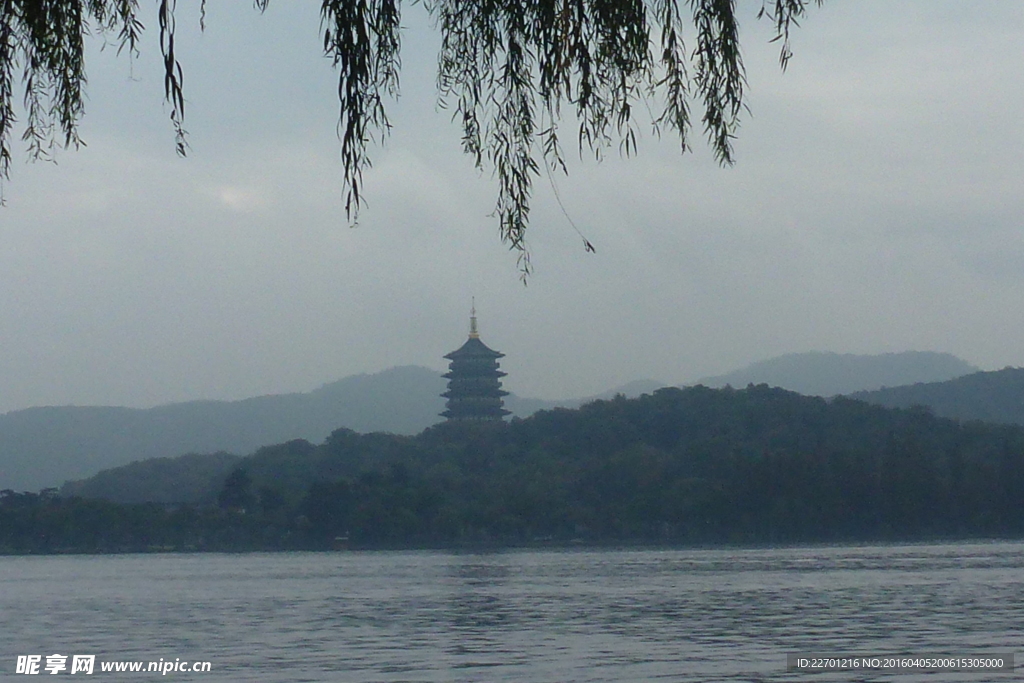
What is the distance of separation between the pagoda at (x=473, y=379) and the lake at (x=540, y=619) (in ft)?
178

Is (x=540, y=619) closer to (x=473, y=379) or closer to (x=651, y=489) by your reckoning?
(x=651, y=489)

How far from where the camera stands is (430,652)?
27516 millimetres

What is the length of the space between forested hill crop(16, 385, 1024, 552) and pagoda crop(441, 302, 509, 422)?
23424 millimetres

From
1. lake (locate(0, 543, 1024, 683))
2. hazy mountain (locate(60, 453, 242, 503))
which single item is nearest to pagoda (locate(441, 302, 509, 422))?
hazy mountain (locate(60, 453, 242, 503))

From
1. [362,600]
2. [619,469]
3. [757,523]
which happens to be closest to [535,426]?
[619,469]

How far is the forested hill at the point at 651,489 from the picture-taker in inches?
2980

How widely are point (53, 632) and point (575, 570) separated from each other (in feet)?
106

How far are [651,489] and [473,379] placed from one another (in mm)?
45623

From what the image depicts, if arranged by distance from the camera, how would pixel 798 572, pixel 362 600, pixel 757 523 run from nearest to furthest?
pixel 362 600
pixel 798 572
pixel 757 523

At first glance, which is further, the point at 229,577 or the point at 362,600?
the point at 229,577

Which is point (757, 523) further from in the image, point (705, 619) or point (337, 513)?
point (705, 619)

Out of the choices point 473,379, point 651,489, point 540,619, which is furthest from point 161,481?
point 540,619

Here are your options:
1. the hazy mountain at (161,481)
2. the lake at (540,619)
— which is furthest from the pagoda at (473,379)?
the lake at (540,619)

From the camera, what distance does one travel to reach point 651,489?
79625 mm
